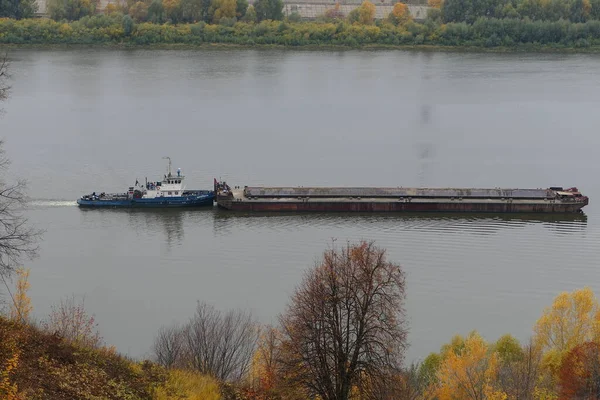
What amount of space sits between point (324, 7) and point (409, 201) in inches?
1451

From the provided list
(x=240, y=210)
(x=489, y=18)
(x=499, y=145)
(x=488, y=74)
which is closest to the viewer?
(x=240, y=210)

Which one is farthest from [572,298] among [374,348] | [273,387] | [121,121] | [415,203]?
[121,121]

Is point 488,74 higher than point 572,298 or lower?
higher

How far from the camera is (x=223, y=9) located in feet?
171

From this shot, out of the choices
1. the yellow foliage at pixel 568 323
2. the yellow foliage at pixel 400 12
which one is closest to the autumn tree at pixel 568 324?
the yellow foliage at pixel 568 323

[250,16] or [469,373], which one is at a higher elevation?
[250,16]

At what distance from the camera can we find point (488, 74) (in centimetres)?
4209

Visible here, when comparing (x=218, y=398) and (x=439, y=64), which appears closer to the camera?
(x=218, y=398)

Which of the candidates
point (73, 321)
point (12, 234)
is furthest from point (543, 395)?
point (12, 234)

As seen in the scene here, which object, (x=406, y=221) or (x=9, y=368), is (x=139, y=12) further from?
(x=9, y=368)

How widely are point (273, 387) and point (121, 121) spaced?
2310cm

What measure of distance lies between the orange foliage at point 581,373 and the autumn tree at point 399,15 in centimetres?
4355

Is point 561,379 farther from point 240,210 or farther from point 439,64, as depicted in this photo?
point 439,64

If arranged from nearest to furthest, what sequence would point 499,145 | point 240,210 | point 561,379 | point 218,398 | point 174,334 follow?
point 218,398 → point 561,379 → point 174,334 → point 240,210 → point 499,145
